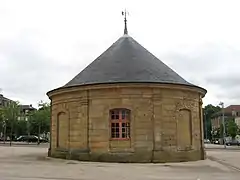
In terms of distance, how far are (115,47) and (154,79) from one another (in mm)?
5578

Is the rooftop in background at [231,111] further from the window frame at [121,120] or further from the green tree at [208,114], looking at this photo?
the window frame at [121,120]

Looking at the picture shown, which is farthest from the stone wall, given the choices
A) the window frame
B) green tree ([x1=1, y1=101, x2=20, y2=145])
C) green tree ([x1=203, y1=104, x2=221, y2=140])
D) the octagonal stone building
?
green tree ([x1=203, y1=104, x2=221, y2=140])

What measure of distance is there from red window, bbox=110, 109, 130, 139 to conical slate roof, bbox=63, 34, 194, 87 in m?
1.97

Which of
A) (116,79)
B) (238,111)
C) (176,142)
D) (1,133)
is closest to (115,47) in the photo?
(116,79)

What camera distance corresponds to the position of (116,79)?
25.8 meters

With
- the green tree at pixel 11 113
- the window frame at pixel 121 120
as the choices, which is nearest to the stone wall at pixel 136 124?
the window frame at pixel 121 120

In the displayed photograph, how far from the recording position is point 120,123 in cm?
2525

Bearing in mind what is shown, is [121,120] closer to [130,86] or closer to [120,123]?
[120,123]

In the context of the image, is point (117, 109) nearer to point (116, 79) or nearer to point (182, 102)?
point (116, 79)

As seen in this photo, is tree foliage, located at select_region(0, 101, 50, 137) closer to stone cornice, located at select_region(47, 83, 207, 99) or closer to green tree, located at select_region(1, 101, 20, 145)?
green tree, located at select_region(1, 101, 20, 145)

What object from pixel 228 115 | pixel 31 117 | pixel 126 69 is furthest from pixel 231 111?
pixel 126 69

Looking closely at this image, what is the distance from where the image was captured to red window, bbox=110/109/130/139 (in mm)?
25214

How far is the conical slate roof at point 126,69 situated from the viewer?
25.9 metres

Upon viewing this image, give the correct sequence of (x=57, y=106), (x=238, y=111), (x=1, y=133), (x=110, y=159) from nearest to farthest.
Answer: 1. (x=110, y=159)
2. (x=57, y=106)
3. (x=1, y=133)
4. (x=238, y=111)
